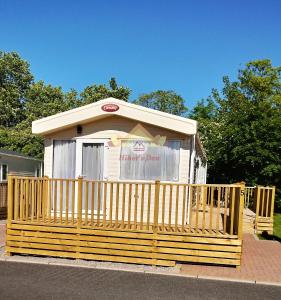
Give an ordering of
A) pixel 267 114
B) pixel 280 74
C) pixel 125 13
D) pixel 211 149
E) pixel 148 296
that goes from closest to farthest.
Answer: pixel 148 296, pixel 125 13, pixel 267 114, pixel 211 149, pixel 280 74

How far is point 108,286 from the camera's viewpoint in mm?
5266

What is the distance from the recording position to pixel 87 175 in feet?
29.4

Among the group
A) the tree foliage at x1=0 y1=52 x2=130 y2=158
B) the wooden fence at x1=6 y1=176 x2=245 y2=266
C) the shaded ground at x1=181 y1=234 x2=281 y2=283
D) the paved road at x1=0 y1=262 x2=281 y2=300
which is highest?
the tree foliage at x1=0 y1=52 x2=130 y2=158

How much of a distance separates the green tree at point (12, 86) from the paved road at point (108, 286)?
33654 mm

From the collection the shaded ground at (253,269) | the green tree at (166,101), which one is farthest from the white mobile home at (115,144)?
the green tree at (166,101)

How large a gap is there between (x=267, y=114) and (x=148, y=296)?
15044mm

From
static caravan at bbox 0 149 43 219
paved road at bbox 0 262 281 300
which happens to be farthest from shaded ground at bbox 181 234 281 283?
static caravan at bbox 0 149 43 219

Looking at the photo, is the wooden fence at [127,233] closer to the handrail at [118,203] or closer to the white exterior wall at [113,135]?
the handrail at [118,203]

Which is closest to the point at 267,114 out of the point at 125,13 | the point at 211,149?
the point at 211,149

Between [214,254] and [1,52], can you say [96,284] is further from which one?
[1,52]

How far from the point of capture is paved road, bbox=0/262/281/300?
490 cm

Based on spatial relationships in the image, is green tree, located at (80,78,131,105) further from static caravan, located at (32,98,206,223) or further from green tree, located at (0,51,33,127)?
static caravan, located at (32,98,206,223)

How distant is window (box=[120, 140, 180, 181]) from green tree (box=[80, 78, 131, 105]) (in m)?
22.8

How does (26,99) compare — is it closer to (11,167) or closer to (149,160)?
(11,167)
